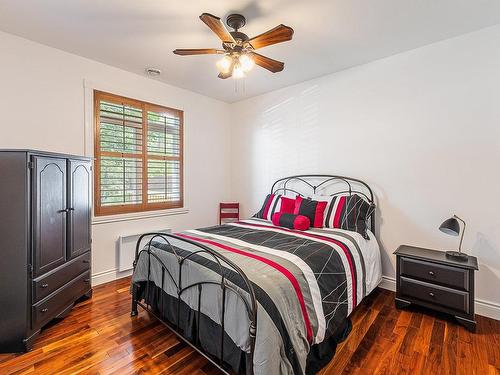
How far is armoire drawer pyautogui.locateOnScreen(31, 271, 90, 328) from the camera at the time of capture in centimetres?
200

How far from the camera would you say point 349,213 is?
2816 millimetres

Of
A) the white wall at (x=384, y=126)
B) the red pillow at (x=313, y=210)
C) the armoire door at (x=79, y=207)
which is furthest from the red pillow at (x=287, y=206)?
the armoire door at (x=79, y=207)

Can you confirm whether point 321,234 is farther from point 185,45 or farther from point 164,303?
point 185,45

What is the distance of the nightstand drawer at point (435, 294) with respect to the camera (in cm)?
219

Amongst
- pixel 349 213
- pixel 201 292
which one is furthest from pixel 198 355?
pixel 349 213

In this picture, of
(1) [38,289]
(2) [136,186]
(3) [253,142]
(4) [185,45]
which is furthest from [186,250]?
(3) [253,142]

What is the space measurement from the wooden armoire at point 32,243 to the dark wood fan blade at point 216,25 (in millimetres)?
1643

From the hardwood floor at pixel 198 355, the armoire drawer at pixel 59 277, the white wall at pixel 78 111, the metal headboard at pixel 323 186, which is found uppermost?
Result: the white wall at pixel 78 111

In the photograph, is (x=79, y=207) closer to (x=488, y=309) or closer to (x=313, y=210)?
→ (x=313, y=210)

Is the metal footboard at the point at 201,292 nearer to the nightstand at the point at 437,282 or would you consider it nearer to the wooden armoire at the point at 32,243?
the wooden armoire at the point at 32,243

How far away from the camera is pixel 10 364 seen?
176 centimetres

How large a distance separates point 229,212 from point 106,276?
207 cm

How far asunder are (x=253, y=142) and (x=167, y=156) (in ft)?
4.69

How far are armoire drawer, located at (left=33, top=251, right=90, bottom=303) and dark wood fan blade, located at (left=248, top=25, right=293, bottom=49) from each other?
2.54 metres
